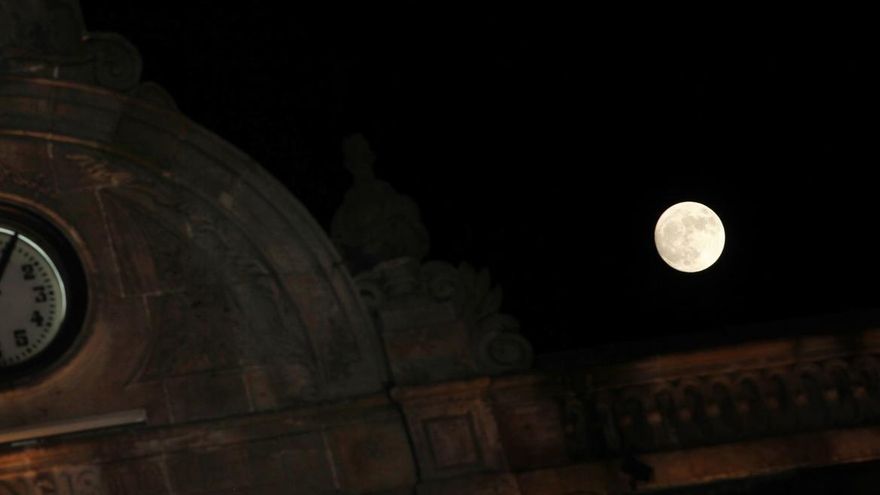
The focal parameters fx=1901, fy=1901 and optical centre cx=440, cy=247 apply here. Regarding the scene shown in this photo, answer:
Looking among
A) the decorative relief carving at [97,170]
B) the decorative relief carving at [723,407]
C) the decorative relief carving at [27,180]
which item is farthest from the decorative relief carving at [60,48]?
the decorative relief carving at [723,407]

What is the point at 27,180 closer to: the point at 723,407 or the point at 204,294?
the point at 204,294

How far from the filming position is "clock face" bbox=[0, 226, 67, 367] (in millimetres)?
10695

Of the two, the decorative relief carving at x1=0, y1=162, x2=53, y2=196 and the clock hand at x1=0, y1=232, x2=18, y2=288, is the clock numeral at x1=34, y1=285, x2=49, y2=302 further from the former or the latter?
the decorative relief carving at x1=0, y1=162, x2=53, y2=196

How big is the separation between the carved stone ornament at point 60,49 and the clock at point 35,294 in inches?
33.0

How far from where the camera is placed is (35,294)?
1073 centimetres

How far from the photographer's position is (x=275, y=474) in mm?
10719

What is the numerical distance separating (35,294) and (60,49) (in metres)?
1.39

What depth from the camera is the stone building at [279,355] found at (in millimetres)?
10688

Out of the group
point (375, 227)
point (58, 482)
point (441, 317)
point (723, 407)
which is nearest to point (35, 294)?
point (58, 482)

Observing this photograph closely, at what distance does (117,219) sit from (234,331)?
93cm

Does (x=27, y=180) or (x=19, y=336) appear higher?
(x=27, y=180)

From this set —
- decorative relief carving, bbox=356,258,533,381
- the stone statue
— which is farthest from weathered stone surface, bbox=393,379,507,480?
the stone statue

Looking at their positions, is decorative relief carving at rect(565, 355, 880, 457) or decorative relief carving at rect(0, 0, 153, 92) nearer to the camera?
decorative relief carving at rect(0, 0, 153, 92)

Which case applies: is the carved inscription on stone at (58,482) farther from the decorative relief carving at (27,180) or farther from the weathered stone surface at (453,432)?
the weathered stone surface at (453,432)
